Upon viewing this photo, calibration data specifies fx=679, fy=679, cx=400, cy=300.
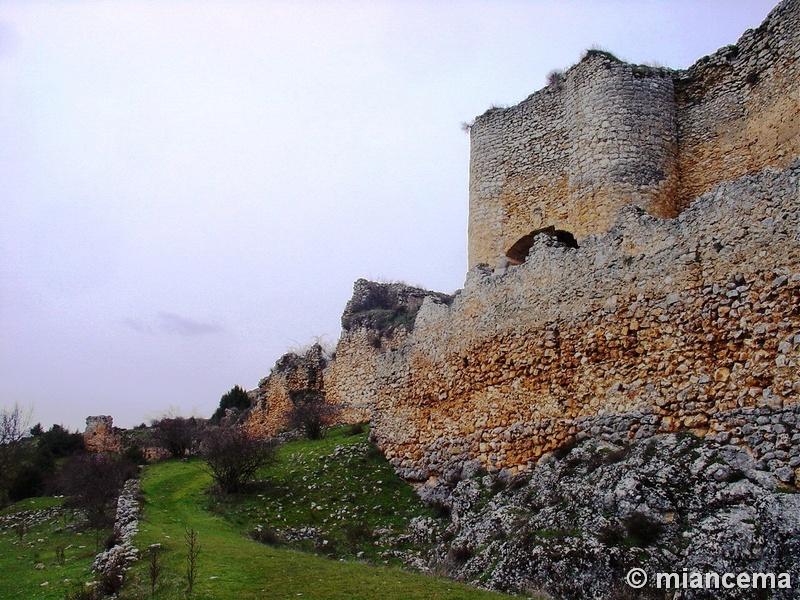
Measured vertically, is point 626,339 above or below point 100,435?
above

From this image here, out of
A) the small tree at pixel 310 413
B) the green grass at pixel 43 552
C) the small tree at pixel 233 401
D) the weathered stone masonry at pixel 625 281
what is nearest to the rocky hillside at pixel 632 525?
the weathered stone masonry at pixel 625 281

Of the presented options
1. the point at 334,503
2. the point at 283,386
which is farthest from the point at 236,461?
the point at 283,386

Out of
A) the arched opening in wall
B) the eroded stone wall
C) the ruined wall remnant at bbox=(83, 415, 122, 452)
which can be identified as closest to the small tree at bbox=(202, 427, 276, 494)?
the eroded stone wall

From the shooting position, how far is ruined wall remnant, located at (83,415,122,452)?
34531 millimetres

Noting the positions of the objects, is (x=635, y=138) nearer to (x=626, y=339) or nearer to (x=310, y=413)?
(x=626, y=339)

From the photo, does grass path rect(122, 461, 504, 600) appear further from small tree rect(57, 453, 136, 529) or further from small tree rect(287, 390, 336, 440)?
small tree rect(287, 390, 336, 440)

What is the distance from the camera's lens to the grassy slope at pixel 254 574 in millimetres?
8656

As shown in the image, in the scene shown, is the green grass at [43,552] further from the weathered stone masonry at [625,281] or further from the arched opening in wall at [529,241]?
the arched opening in wall at [529,241]

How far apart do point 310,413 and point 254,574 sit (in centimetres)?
1318

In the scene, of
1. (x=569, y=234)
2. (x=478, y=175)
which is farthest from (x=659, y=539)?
(x=478, y=175)

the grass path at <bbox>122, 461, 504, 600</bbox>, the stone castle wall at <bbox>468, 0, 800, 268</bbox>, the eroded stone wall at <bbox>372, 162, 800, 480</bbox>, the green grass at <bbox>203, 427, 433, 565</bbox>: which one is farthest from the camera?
the stone castle wall at <bbox>468, 0, 800, 268</bbox>

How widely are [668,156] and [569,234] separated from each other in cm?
297

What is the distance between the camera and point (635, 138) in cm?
1622

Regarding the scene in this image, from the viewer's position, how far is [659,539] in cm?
816
